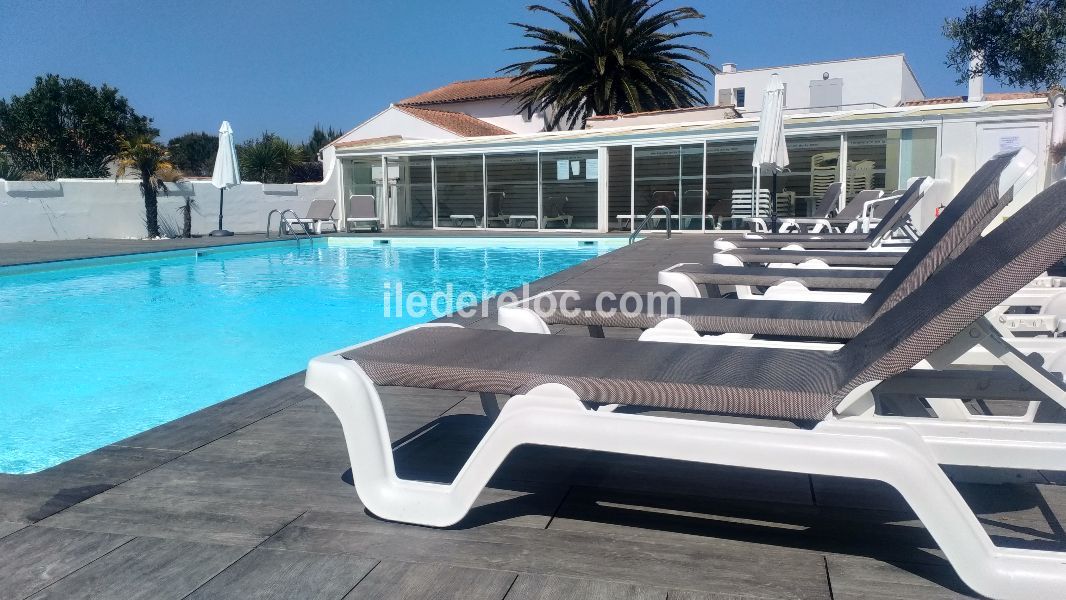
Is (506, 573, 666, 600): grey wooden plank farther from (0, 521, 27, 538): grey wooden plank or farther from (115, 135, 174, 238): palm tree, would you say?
(115, 135, 174, 238): palm tree

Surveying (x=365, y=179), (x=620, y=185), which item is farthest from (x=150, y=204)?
(x=620, y=185)

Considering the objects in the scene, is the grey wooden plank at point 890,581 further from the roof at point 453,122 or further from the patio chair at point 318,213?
the roof at point 453,122

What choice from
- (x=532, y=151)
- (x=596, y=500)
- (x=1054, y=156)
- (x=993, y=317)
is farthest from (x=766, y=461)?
(x=532, y=151)

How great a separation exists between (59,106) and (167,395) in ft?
138

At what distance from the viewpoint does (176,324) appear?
7.77 meters

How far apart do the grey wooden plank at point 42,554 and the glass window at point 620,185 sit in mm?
17042

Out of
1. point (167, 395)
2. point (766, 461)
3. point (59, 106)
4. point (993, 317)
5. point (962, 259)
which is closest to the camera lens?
point (766, 461)

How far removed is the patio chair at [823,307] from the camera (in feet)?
9.07

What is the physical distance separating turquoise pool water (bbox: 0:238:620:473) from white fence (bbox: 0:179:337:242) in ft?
14.6

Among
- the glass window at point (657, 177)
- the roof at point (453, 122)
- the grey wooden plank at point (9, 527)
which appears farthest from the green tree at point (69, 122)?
the grey wooden plank at point (9, 527)

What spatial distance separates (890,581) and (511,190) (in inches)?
725

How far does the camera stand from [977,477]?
7.77 ft

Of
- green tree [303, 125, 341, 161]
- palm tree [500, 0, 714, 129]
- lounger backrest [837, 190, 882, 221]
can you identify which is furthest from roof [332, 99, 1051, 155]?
green tree [303, 125, 341, 161]

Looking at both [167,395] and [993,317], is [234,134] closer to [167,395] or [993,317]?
[167,395]
